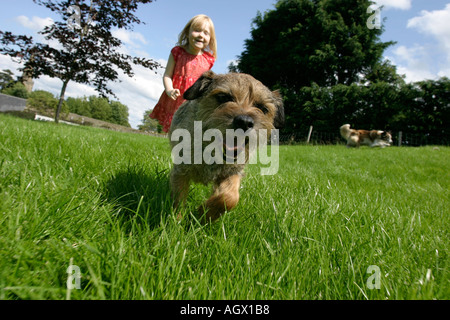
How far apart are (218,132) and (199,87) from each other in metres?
0.74

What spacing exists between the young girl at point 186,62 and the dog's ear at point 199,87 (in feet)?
4.67

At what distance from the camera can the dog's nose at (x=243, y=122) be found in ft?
7.66

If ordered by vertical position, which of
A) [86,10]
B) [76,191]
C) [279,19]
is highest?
[279,19]

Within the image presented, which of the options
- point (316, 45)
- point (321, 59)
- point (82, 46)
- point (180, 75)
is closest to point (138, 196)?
point (180, 75)

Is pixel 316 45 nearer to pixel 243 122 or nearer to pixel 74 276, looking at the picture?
pixel 243 122

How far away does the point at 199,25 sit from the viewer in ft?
14.3

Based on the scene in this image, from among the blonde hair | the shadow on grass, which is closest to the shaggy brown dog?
the shadow on grass

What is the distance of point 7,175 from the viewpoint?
215 centimetres

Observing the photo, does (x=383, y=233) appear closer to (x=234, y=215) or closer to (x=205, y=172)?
(x=234, y=215)

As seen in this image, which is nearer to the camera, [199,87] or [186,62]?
[199,87]

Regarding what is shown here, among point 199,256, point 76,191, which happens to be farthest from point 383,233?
point 76,191

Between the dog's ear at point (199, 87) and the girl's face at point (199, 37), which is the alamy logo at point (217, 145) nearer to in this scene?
the dog's ear at point (199, 87)

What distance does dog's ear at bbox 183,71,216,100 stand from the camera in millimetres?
2861
